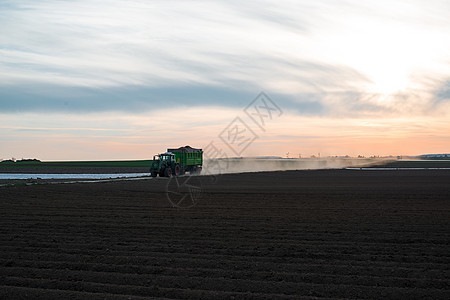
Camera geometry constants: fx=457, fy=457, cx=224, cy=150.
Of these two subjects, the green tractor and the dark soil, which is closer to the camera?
the dark soil

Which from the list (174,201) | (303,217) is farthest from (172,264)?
(174,201)

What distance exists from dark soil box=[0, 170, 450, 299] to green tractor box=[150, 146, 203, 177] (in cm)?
2779

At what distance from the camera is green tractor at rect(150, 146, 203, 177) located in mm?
47875

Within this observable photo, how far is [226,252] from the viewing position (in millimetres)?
10758

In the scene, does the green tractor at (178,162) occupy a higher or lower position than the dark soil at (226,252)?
higher

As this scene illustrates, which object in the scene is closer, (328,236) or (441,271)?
(441,271)

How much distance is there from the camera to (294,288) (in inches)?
312

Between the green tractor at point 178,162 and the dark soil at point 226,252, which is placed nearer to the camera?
the dark soil at point 226,252

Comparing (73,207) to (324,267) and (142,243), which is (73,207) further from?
(324,267)

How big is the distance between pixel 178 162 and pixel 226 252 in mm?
42632

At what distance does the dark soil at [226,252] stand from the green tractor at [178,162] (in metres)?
27.8

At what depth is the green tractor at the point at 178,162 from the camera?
157ft

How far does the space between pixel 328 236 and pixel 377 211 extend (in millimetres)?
6626

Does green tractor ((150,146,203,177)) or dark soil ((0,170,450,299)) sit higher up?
green tractor ((150,146,203,177))
